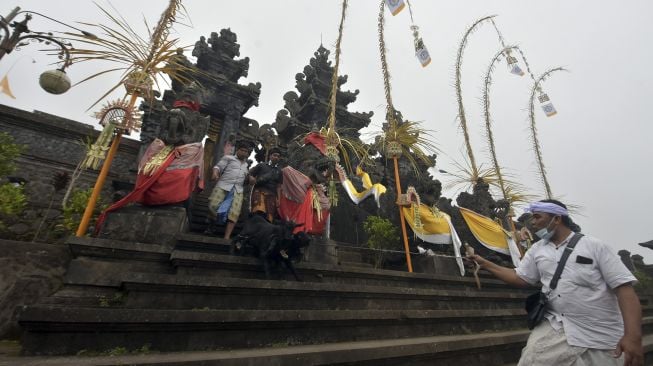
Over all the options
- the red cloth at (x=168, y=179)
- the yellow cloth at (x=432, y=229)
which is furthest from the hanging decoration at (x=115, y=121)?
the yellow cloth at (x=432, y=229)

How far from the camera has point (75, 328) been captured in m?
2.60

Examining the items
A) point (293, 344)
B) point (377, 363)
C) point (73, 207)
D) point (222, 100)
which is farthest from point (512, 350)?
point (222, 100)

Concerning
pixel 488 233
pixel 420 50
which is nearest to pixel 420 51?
pixel 420 50

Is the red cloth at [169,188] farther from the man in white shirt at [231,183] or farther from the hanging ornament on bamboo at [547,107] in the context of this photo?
the hanging ornament on bamboo at [547,107]

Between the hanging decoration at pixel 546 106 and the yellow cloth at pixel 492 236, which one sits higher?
the hanging decoration at pixel 546 106

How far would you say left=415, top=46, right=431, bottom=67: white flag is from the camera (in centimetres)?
1280

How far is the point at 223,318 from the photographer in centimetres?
304

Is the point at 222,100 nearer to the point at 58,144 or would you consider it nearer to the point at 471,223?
the point at 58,144

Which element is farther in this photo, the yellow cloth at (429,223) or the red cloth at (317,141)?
the yellow cloth at (429,223)

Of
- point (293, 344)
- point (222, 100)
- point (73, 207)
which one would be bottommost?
point (293, 344)

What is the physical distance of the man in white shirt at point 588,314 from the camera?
2135mm

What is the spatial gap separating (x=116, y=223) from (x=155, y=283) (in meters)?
1.60

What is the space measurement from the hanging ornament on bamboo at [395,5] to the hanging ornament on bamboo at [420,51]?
8.83 ft

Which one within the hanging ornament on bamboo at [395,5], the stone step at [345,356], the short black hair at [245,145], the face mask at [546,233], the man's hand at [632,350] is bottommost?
the stone step at [345,356]
